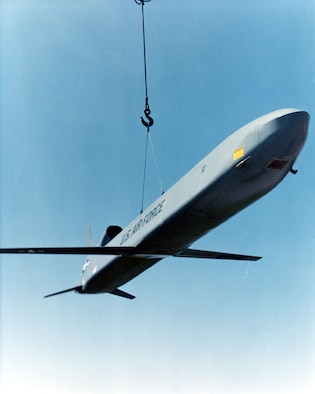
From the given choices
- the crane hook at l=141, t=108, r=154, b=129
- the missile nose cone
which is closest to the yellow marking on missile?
the missile nose cone

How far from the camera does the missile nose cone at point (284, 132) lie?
26.2ft

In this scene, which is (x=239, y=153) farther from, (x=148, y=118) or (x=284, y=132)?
(x=148, y=118)

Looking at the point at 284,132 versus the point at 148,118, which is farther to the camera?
the point at 148,118

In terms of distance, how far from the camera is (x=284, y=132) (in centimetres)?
802

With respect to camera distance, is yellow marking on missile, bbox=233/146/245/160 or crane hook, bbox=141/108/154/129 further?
crane hook, bbox=141/108/154/129

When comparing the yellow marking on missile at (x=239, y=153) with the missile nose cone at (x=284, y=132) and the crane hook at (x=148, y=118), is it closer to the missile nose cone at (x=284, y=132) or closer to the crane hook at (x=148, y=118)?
the missile nose cone at (x=284, y=132)

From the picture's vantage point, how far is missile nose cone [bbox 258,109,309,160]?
800cm

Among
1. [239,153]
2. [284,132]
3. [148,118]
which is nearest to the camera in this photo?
[284,132]

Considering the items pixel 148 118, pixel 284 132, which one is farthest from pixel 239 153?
pixel 148 118

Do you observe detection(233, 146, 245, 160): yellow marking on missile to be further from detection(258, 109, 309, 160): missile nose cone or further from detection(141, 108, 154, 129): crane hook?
detection(141, 108, 154, 129): crane hook

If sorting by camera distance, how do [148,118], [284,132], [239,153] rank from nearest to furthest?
1. [284,132]
2. [239,153]
3. [148,118]

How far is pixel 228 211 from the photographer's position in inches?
378

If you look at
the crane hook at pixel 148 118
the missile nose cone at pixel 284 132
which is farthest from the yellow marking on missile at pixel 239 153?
the crane hook at pixel 148 118

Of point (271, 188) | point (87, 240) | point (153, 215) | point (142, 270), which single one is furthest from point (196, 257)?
point (87, 240)
